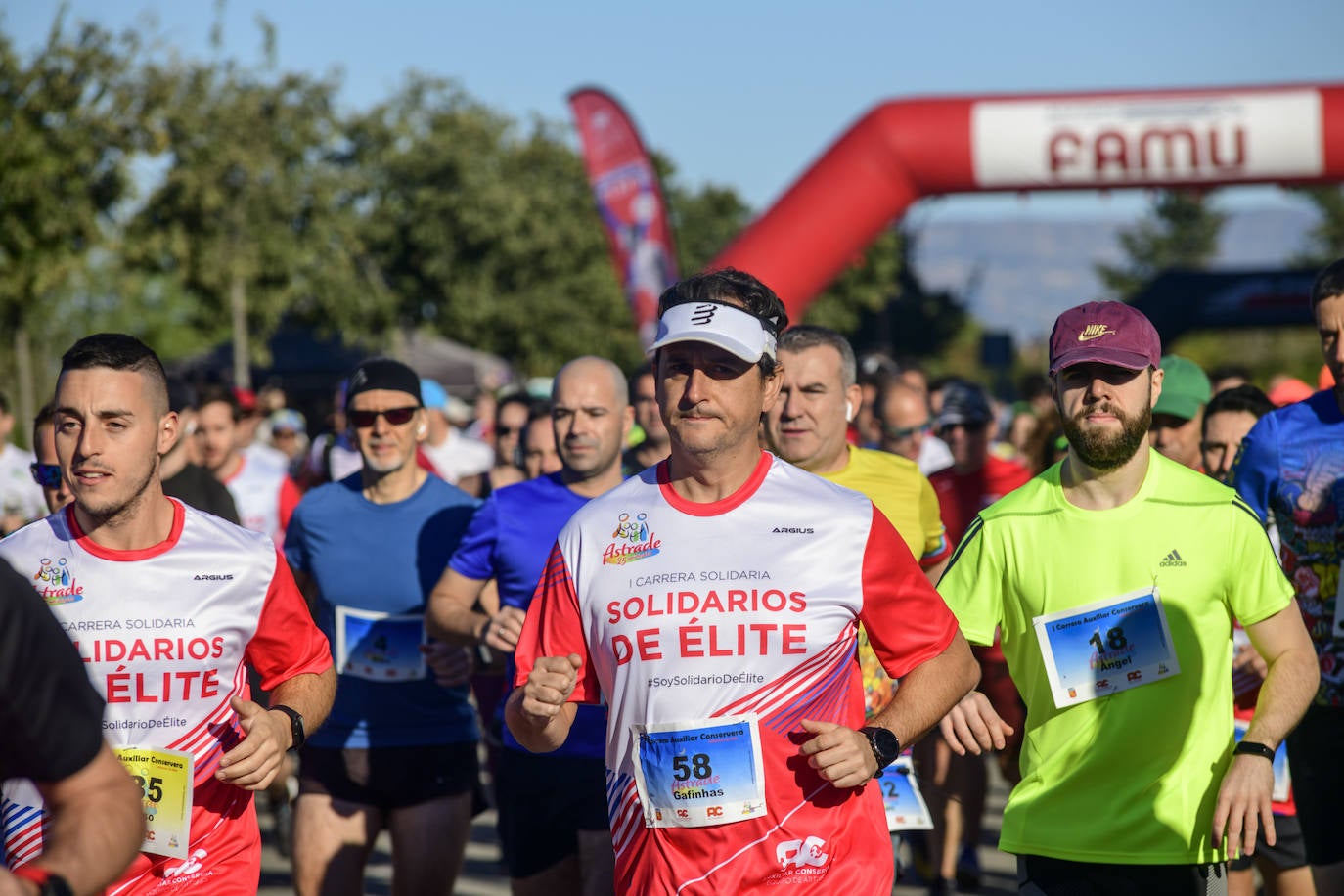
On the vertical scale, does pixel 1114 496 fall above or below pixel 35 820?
above

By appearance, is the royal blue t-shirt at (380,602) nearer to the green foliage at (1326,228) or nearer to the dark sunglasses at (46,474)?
the dark sunglasses at (46,474)

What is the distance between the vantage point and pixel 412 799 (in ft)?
18.2

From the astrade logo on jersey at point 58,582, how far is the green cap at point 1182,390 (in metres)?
3.92

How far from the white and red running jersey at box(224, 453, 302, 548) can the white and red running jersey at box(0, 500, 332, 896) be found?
15.2 ft

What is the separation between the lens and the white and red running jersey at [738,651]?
336cm

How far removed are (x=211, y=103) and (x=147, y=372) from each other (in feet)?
81.9

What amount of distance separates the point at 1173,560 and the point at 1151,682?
0.30 metres

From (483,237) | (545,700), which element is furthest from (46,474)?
(483,237)

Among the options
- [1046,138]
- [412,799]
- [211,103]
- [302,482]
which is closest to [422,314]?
[211,103]

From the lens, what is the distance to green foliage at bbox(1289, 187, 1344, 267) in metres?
77.4

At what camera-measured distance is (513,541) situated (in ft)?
17.5

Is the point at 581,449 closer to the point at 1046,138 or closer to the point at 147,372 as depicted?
the point at 147,372

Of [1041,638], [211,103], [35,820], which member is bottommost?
[35,820]

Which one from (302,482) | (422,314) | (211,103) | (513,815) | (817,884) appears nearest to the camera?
(817,884)
